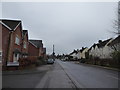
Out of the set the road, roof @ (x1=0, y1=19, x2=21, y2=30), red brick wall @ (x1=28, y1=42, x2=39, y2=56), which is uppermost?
roof @ (x1=0, y1=19, x2=21, y2=30)

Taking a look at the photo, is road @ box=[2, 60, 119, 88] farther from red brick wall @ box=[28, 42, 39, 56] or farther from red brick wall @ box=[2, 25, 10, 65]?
red brick wall @ box=[28, 42, 39, 56]

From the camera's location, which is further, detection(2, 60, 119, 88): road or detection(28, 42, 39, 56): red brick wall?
detection(28, 42, 39, 56): red brick wall

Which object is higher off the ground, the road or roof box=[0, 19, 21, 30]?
roof box=[0, 19, 21, 30]

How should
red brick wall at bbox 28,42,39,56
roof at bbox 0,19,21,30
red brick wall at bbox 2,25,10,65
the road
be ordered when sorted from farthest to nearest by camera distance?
red brick wall at bbox 28,42,39,56
roof at bbox 0,19,21,30
red brick wall at bbox 2,25,10,65
the road

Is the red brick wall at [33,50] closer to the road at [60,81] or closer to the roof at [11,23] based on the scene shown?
the roof at [11,23]

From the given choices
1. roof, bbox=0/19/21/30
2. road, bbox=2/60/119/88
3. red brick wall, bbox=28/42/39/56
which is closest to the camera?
road, bbox=2/60/119/88

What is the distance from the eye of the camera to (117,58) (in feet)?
84.4

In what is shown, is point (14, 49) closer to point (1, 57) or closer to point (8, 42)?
point (8, 42)

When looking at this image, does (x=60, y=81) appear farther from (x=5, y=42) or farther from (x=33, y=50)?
(x=33, y=50)

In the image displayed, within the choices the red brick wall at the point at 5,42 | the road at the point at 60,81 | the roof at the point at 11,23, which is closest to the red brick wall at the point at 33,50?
the roof at the point at 11,23

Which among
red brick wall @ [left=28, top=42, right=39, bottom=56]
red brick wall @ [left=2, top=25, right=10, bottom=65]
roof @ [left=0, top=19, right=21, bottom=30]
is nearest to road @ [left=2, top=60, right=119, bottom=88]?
red brick wall @ [left=2, top=25, right=10, bottom=65]

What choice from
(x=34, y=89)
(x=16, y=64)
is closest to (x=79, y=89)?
(x=34, y=89)

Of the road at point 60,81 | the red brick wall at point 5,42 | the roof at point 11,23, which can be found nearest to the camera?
the road at point 60,81

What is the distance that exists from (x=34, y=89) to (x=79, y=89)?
2428 mm
